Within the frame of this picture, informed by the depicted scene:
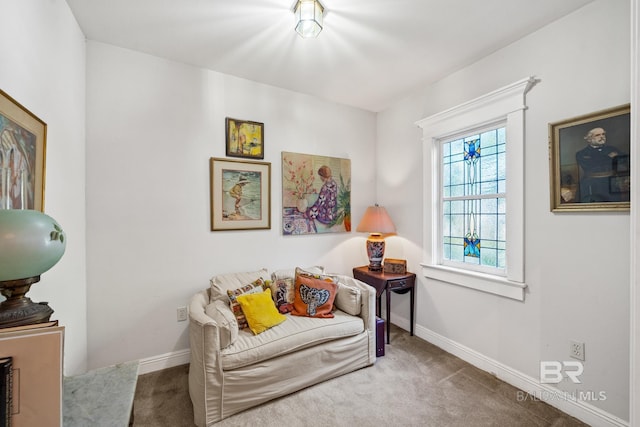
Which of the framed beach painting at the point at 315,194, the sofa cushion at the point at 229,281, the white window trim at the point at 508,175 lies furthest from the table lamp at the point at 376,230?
the sofa cushion at the point at 229,281

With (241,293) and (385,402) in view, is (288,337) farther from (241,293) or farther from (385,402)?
(385,402)

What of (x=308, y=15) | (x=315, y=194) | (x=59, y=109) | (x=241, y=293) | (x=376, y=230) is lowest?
(x=241, y=293)

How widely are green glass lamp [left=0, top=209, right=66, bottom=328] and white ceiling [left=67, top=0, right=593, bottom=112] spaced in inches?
64.8

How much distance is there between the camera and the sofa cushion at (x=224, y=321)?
5.85ft

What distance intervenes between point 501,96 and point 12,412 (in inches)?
118

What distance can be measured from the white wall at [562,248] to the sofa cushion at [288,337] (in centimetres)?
108

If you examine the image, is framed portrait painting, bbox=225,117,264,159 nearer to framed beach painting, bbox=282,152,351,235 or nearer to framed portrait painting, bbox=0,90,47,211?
framed beach painting, bbox=282,152,351,235

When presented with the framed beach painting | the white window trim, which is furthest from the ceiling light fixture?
the white window trim

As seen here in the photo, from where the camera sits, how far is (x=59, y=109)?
161 centimetres

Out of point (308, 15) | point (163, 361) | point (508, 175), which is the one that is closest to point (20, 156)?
point (308, 15)

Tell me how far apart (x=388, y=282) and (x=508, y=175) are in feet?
4.50

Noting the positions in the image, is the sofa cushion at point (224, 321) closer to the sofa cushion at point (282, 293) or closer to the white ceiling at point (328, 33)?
the sofa cushion at point (282, 293)

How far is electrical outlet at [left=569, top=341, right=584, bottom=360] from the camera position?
1.78 metres

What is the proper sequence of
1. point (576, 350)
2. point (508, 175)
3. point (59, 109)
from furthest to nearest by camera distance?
point (508, 175)
point (576, 350)
point (59, 109)
